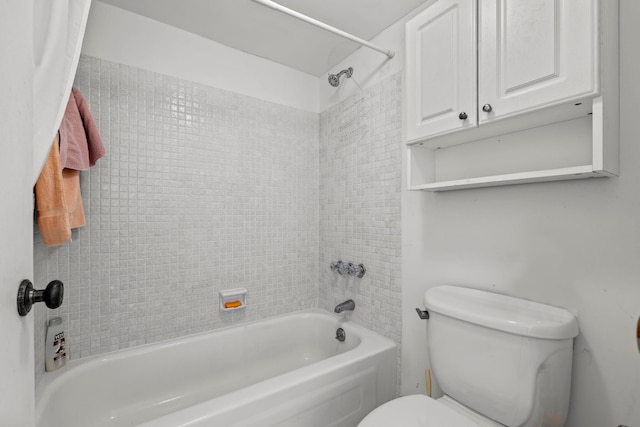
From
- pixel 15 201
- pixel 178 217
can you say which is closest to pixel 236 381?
pixel 178 217

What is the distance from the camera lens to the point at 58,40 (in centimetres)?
71

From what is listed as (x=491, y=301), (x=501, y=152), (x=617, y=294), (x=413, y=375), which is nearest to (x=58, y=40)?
(x=501, y=152)

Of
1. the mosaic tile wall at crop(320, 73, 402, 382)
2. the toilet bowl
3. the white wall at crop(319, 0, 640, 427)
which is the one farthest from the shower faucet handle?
the toilet bowl

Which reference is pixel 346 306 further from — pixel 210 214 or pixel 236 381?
pixel 210 214

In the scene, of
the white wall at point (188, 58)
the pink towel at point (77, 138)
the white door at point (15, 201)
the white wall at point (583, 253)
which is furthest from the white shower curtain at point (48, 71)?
the white wall at point (583, 253)

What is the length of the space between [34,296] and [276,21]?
66.4 inches

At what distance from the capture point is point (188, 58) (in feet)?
5.61

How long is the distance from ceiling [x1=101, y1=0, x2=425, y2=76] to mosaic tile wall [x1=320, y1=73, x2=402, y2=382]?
34 cm

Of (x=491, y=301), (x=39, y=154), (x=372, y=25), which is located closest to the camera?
(x=39, y=154)

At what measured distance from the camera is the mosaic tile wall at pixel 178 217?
4.69 ft

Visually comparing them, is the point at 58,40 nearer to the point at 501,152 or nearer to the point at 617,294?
the point at 501,152

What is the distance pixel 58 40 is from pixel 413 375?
190 centimetres

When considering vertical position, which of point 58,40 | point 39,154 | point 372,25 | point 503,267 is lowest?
point 503,267

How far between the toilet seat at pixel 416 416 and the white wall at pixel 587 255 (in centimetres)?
42
